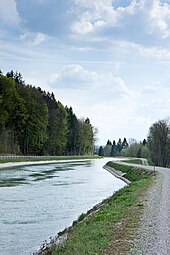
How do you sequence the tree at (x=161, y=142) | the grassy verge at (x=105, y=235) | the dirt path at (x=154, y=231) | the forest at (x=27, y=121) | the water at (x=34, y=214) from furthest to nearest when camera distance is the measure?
1. the tree at (x=161, y=142)
2. the forest at (x=27, y=121)
3. the water at (x=34, y=214)
4. the grassy verge at (x=105, y=235)
5. the dirt path at (x=154, y=231)

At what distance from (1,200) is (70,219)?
22.5 feet

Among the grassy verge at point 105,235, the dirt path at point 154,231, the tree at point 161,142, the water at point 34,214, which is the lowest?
the water at point 34,214

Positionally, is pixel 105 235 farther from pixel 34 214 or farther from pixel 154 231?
pixel 34 214

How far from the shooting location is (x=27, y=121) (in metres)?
88.0

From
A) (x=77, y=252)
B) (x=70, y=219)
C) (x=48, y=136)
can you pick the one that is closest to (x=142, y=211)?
(x=70, y=219)

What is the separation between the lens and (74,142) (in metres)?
135

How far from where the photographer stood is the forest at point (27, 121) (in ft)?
251

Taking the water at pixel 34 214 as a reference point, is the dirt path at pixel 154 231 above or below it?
above

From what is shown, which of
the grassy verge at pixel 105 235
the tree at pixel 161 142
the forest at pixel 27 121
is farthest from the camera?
the tree at pixel 161 142

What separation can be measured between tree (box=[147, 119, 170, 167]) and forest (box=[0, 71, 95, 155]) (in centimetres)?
2814

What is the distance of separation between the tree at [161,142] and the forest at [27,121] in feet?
92.3

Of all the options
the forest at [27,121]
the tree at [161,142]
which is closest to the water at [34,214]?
the forest at [27,121]

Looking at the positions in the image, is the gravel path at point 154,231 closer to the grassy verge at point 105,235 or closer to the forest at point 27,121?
the grassy verge at point 105,235

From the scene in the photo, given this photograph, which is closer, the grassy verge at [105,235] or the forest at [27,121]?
the grassy verge at [105,235]
